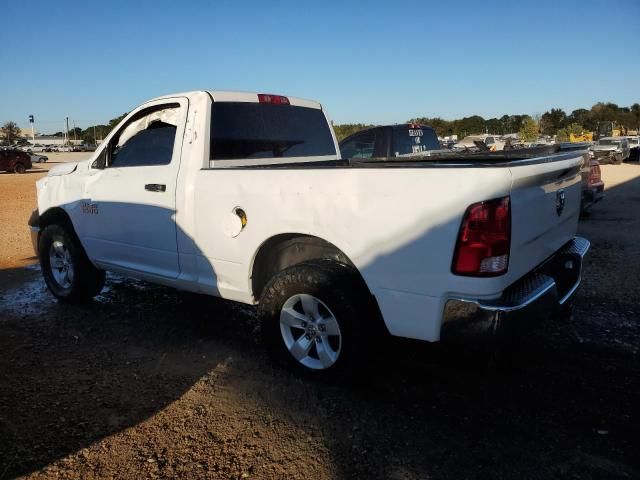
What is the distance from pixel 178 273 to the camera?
425cm

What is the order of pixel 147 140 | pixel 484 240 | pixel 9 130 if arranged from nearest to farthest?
pixel 484 240 < pixel 147 140 < pixel 9 130

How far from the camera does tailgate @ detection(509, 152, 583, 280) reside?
281 centimetres

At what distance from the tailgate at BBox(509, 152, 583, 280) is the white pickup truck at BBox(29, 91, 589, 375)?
15 mm

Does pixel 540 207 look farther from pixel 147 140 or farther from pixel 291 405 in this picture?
pixel 147 140

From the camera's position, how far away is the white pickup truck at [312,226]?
276 cm

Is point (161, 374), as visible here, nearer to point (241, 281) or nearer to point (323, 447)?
point (241, 281)

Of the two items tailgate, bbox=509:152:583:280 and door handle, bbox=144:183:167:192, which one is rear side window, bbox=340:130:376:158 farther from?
tailgate, bbox=509:152:583:280

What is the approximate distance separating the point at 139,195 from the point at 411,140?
5.69m

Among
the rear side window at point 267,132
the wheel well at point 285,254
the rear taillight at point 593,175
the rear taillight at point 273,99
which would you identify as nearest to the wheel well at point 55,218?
the rear side window at point 267,132

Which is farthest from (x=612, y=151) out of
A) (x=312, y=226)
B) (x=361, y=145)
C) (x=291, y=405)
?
(x=291, y=405)

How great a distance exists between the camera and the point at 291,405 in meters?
3.29

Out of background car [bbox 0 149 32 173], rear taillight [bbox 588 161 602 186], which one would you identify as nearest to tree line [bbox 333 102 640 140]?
background car [bbox 0 149 32 173]

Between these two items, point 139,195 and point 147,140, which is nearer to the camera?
point 139,195

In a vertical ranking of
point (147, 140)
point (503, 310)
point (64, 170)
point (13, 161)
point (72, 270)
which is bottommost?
point (72, 270)
